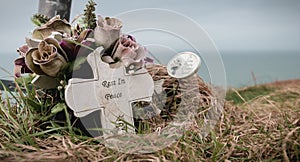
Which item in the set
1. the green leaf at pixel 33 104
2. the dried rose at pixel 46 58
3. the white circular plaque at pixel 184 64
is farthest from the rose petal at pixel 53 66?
the white circular plaque at pixel 184 64

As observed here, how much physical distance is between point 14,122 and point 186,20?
1.46 feet

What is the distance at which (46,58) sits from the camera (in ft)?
2.54

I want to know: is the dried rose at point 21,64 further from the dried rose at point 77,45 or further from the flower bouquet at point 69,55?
the dried rose at point 77,45

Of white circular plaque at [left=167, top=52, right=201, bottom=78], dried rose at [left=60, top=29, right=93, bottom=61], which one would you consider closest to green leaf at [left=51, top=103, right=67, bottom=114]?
dried rose at [left=60, top=29, right=93, bottom=61]

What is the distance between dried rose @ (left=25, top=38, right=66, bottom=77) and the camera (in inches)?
30.1

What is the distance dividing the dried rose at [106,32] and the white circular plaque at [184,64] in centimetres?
17

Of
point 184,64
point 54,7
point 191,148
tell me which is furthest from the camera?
point 54,7

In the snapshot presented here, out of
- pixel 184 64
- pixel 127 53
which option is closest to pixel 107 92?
pixel 127 53

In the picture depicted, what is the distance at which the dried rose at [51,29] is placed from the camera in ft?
2.74

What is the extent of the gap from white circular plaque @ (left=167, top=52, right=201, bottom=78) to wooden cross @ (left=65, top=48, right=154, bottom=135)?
3.2 inches

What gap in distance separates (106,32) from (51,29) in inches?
5.3

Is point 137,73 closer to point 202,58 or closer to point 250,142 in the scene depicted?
point 202,58

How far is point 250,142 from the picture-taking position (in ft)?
2.69

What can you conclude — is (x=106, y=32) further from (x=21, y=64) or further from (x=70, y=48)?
(x=21, y=64)
